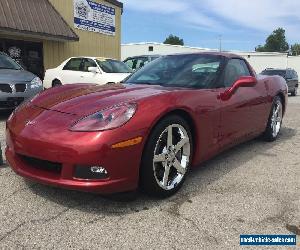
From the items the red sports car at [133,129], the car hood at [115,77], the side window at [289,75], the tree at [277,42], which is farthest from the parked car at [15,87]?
the tree at [277,42]

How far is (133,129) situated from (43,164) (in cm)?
78

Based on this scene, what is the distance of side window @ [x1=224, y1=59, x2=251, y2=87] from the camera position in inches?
172

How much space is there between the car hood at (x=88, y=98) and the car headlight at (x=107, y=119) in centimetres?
10

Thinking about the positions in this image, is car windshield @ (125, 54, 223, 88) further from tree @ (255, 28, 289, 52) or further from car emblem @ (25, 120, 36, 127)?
tree @ (255, 28, 289, 52)

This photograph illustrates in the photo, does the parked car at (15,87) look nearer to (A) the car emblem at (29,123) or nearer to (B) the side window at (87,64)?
(B) the side window at (87,64)

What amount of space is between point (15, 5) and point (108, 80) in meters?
5.78

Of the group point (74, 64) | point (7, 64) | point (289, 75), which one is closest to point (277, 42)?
point (289, 75)

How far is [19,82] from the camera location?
7250 mm

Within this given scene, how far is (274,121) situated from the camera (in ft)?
18.9

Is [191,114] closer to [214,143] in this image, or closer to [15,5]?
[214,143]

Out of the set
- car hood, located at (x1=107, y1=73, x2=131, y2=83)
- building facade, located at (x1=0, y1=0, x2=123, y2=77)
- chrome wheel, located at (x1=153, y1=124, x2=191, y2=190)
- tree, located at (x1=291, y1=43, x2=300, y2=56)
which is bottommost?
chrome wheel, located at (x1=153, y1=124, x2=191, y2=190)

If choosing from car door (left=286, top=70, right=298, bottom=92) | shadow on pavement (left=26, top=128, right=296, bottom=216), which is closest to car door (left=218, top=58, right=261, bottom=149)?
shadow on pavement (left=26, top=128, right=296, bottom=216)

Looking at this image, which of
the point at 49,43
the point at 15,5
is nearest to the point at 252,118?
the point at 15,5

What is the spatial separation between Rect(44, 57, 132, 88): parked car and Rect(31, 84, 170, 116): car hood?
21.6 ft
